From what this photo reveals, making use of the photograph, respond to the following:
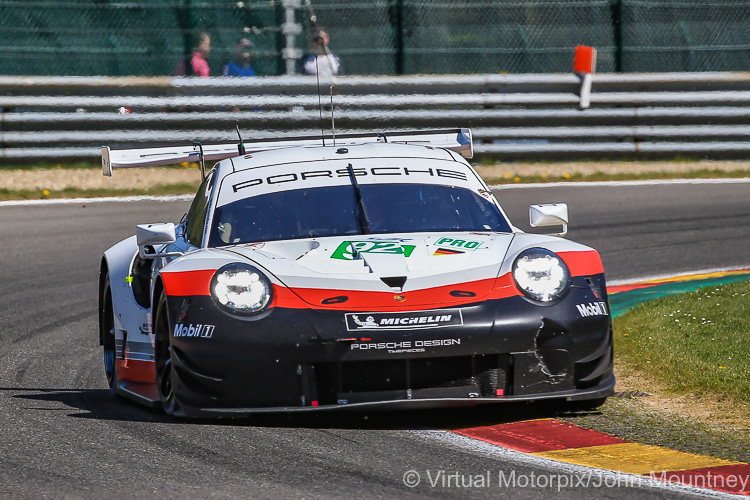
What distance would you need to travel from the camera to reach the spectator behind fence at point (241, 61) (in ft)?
50.2

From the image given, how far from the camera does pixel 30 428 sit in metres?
5.46

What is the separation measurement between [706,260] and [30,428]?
674 centimetres

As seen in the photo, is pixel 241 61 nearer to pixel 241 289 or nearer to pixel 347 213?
pixel 347 213

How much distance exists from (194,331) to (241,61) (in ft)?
34.7

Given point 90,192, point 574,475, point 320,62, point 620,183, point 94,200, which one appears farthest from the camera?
point 620,183

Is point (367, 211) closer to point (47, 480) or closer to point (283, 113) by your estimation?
point (47, 480)

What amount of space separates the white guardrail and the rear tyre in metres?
7.34

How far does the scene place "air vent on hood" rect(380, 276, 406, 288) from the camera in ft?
17.5

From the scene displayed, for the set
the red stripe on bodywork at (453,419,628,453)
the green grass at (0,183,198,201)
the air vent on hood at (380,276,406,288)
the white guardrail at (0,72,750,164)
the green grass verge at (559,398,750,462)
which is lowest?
the green grass verge at (559,398,750,462)

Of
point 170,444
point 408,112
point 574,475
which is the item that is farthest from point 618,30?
point 574,475

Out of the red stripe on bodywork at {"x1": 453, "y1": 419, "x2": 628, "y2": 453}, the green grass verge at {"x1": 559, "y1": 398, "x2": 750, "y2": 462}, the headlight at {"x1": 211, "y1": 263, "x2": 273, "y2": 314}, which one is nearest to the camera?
the green grass verge at {"x1": 559, "y1": 398, "x2": 750, "y2": 462}

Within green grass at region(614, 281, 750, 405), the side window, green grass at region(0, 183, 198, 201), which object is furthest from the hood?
green grass at region(0, 183, 198, 201)

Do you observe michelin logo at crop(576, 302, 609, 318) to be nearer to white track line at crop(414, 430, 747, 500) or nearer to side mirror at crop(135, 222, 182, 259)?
white track line at crop(414, 430, 747, 500)

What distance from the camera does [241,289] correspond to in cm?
534
